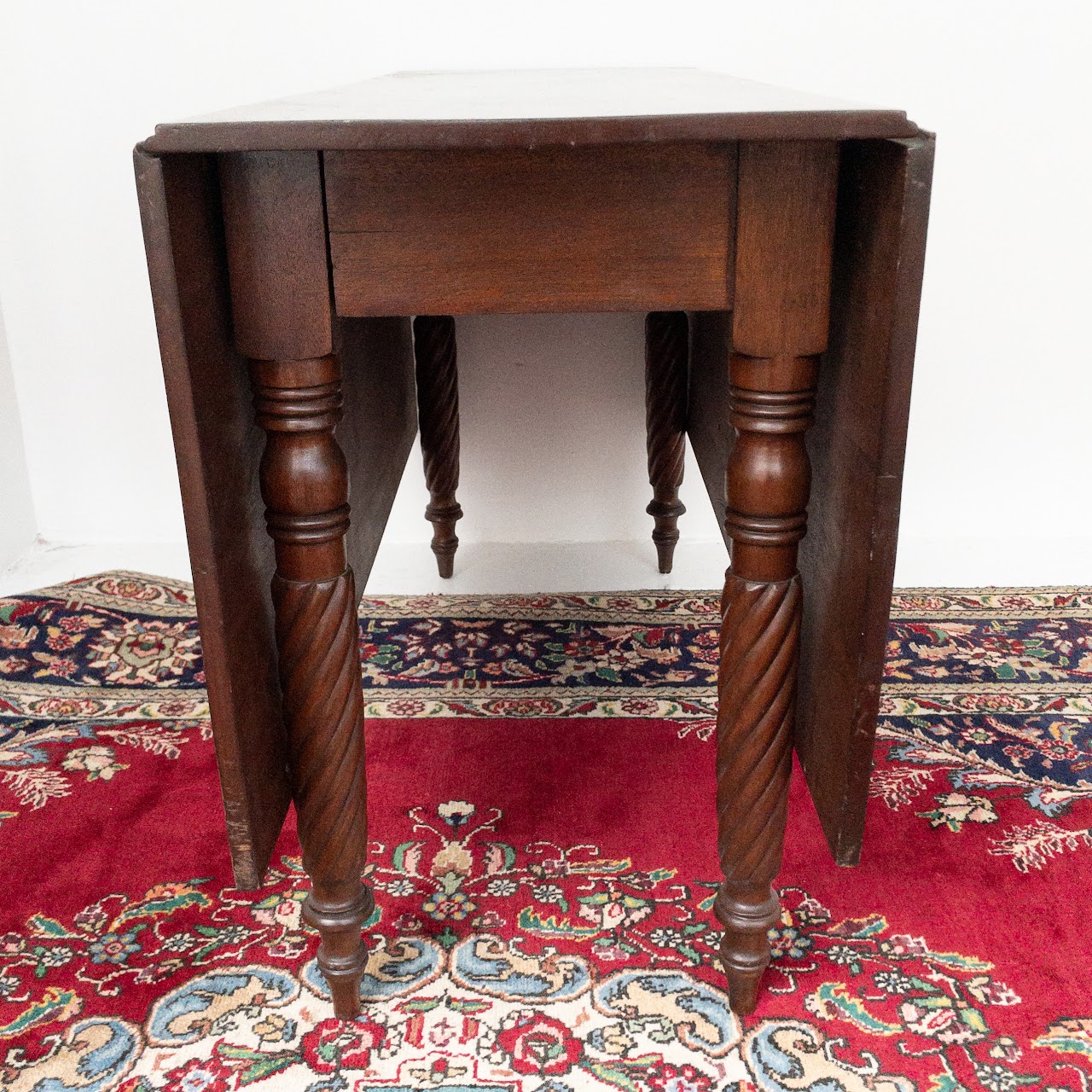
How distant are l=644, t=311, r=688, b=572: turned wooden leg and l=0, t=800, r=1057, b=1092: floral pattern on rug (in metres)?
0.92

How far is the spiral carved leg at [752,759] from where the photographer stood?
106cm

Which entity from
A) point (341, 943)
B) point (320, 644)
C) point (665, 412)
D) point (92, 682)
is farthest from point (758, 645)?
point (92, 682)

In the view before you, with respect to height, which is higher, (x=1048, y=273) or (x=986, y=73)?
(x=986, y=73)

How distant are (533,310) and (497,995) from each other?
0.73m

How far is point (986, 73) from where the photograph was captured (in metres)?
2.02

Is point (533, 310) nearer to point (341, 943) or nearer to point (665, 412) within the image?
point (341, 943)

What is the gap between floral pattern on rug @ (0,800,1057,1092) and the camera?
3.56ft

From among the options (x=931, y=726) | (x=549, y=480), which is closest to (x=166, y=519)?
(x=549, y=480)

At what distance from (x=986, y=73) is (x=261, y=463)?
166 centimetres

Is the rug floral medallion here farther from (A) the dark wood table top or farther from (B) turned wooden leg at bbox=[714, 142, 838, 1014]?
(A) the dark wood table top

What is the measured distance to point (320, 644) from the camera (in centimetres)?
106

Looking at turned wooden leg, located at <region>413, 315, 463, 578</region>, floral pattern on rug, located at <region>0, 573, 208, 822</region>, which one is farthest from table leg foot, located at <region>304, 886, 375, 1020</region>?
turned wooden leg, located at <region>413, 315, 463, 578</region>

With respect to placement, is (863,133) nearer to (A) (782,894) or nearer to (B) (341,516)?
(B) (341,516)

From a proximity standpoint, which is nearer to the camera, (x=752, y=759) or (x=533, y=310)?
(x=533, y=310)
